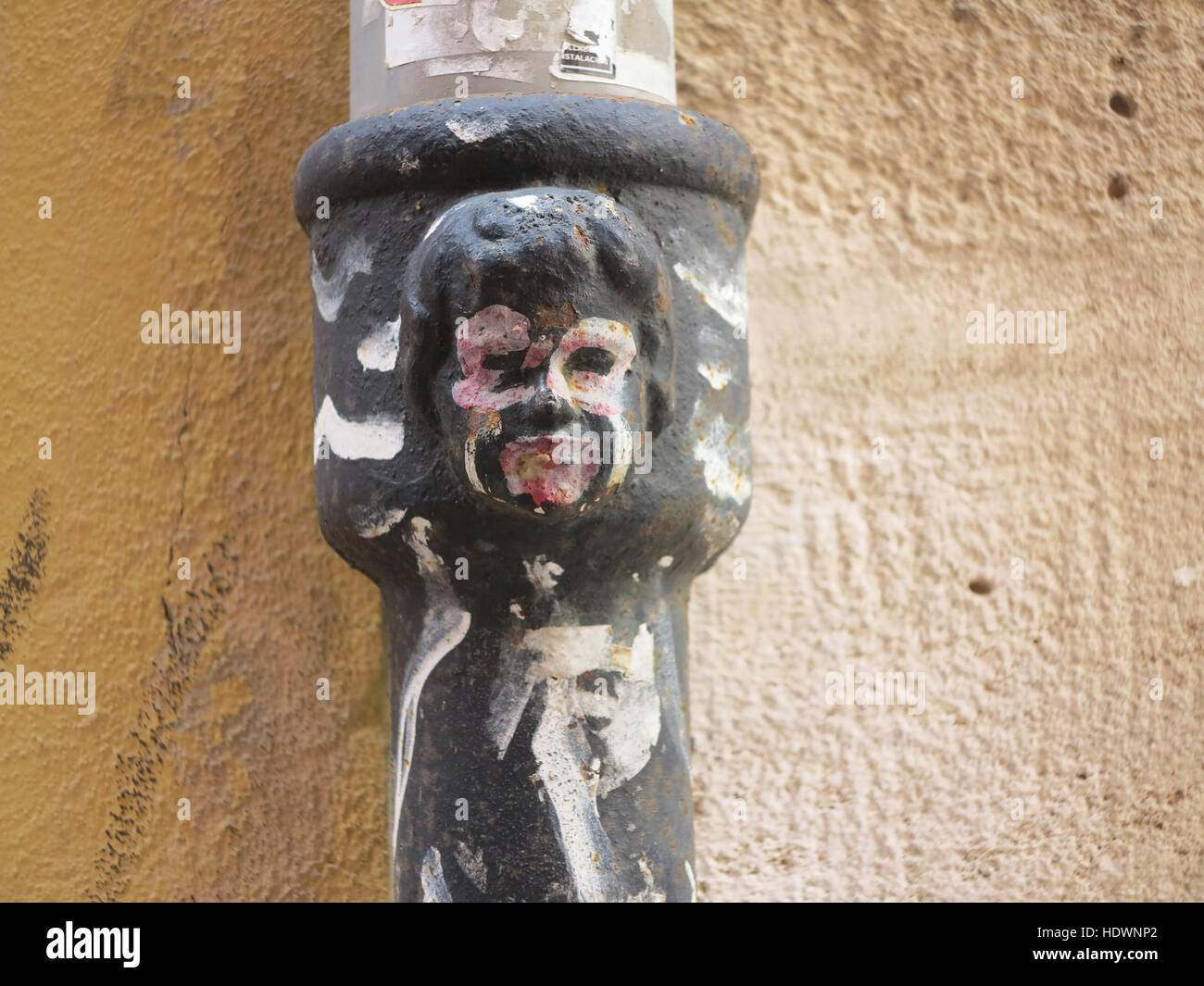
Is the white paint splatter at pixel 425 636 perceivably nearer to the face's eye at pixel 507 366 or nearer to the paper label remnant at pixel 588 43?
the face's eye at pixel 507 366

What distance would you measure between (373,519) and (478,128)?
0.25 meters

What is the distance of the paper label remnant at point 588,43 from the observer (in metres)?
0.73

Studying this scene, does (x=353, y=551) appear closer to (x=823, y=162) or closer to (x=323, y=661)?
(x=323, y=661)

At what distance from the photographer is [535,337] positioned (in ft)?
2.23

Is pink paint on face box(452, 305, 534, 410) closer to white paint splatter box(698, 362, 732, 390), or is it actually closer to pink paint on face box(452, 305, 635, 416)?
pink paint on face box(452, 305, 635, 416)

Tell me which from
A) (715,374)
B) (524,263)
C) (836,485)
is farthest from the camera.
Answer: (836,485)

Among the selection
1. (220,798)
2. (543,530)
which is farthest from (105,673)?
(543,530)

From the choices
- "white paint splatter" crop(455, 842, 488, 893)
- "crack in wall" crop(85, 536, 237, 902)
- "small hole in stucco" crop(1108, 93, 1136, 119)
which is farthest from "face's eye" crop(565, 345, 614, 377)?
"small hole in stucco" crop(1108, 93, 1136, 119)

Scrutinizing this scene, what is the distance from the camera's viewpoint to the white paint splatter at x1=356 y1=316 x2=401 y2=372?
730 millimetres

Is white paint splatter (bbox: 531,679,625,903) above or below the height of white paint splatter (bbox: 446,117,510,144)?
below

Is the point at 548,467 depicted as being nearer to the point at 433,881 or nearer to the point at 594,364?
the point at 594,364

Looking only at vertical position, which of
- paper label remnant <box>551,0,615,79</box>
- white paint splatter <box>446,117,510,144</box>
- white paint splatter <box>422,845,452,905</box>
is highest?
paper label remnant <box>551,0,615,79</box>

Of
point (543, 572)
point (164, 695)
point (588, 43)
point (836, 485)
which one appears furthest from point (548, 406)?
point (164, 695)

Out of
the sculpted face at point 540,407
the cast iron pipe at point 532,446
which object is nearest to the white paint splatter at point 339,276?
the cast iron pipe at point 532,446
